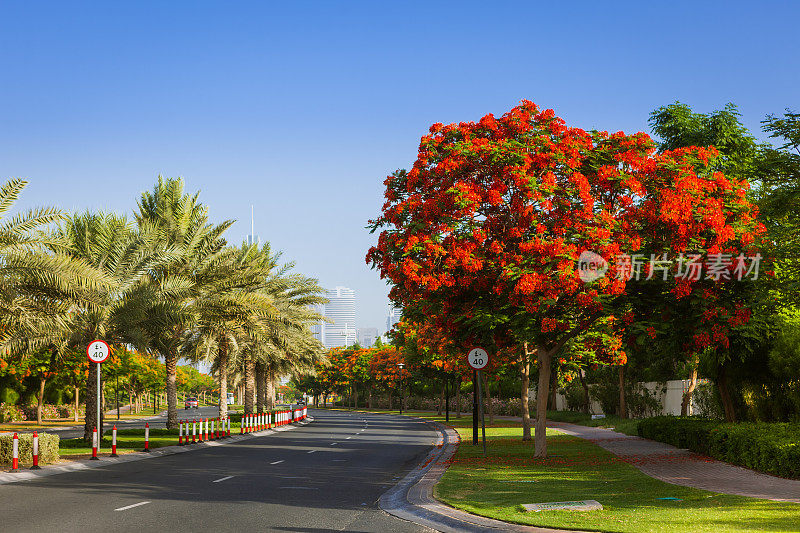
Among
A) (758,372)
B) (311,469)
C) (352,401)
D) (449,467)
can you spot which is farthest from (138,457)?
(352,401)

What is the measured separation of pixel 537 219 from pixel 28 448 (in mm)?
14136

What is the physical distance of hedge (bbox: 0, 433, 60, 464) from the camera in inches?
769

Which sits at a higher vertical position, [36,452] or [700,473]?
[36,452]

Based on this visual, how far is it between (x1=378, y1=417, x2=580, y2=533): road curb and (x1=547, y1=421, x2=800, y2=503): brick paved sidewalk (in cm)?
466

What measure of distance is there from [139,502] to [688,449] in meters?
16.5

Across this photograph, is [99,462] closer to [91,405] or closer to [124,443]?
[91,405]

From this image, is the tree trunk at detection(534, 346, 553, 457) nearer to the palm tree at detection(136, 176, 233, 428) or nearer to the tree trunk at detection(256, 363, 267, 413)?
the palm tree at detection(136, 176, 233, 428)

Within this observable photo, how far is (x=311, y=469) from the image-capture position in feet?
65.9

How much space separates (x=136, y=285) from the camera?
94.2 ft

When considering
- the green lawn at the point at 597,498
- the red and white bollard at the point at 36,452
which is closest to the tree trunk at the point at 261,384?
the red and white bollard at the point at 36,452

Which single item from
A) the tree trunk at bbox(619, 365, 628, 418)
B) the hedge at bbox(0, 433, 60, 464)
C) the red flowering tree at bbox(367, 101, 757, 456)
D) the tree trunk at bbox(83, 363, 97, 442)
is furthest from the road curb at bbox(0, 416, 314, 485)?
the tree trunk at bbox(619, 365, 628, 418)

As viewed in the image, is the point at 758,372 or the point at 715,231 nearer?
the point at 715,231

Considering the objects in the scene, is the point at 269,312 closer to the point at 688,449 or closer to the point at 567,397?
the point at 688,449

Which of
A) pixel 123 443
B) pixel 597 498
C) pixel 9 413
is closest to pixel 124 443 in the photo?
pixel 123 443
